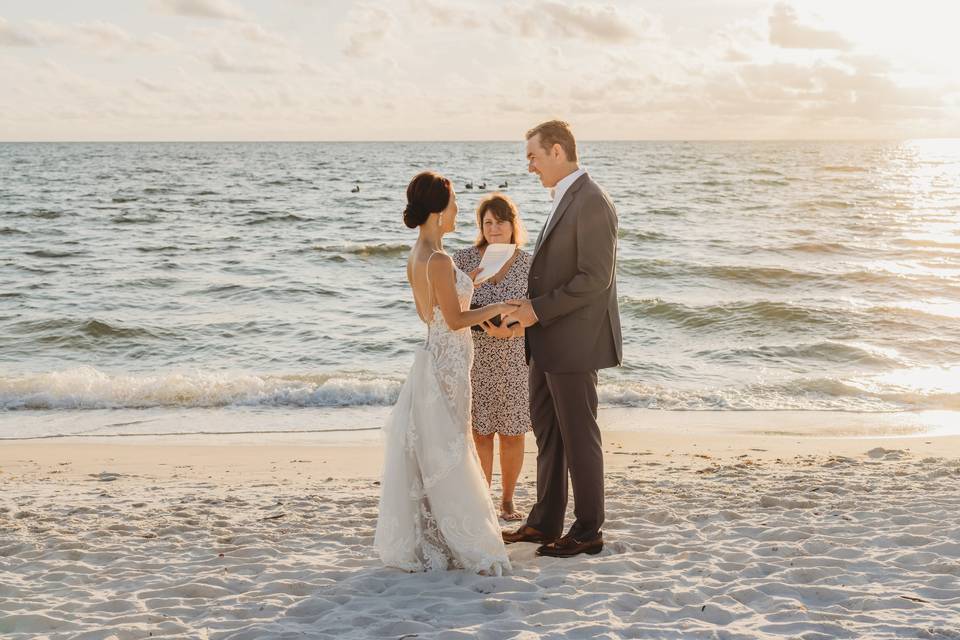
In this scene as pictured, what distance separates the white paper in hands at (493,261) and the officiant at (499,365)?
1.84 feet

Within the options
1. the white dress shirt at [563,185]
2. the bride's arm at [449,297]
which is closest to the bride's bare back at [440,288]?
the bride's arm at [449,297]

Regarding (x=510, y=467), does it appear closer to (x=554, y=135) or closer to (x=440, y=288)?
(x=440, y=288)

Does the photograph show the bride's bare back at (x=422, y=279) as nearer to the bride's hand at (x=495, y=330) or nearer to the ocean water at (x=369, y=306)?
the bride's hand at (x=495, y=330)

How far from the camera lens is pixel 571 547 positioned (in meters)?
4.54

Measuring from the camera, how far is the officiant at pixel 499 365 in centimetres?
517

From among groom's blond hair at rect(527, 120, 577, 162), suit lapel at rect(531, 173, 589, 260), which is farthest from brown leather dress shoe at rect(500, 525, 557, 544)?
groom's blond hair at rect(527, 120, 577, 162)

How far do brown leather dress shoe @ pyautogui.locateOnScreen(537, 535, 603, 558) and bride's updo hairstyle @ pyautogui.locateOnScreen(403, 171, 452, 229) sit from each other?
5.88 feet

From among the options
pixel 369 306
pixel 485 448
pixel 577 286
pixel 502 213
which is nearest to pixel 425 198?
pixel 577 286

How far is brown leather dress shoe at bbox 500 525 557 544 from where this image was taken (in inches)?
187

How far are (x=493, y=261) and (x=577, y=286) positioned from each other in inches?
21.8

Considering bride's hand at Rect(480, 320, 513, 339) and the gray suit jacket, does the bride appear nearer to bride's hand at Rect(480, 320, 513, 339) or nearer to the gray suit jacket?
the gray suit jacket

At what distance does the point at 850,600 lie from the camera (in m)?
3.84

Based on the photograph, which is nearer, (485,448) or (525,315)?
(525,315)

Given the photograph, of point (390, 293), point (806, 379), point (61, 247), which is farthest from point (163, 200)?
point (806, 379)
